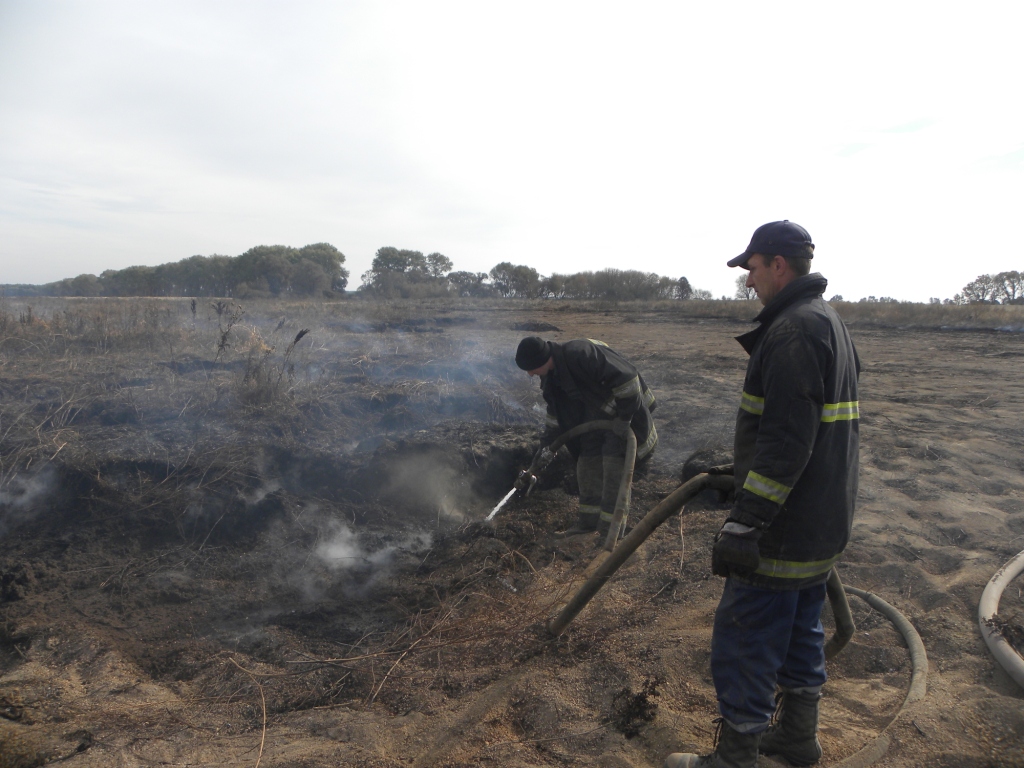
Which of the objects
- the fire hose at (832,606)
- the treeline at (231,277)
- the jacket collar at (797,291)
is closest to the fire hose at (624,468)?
the fire hose at (832,606)

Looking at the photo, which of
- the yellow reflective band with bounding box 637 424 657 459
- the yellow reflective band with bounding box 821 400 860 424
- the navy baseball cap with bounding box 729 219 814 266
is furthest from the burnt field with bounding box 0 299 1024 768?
the navy baseball cap with bounding box 729 219 814 266

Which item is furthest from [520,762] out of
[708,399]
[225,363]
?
[225,363]

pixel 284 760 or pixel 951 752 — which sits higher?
pixel 951 752

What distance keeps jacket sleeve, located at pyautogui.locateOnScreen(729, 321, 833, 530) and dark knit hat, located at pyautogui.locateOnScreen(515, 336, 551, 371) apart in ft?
8.61

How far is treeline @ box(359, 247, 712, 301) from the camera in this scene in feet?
134

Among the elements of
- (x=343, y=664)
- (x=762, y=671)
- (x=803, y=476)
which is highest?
(x=803, y=476)

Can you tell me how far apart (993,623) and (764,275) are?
2120mm

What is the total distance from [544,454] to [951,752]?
→ 10.8ft

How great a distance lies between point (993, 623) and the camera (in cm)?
278

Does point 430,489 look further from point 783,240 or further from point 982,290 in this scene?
point 982,290

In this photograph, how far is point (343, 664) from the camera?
3.29 meters

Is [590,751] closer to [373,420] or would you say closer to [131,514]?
[131,514]

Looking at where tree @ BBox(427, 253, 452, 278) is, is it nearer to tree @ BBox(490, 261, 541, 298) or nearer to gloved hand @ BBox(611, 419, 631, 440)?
tree @ BBox(490, 261, 541, 298)

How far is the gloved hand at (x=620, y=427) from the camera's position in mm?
4465
